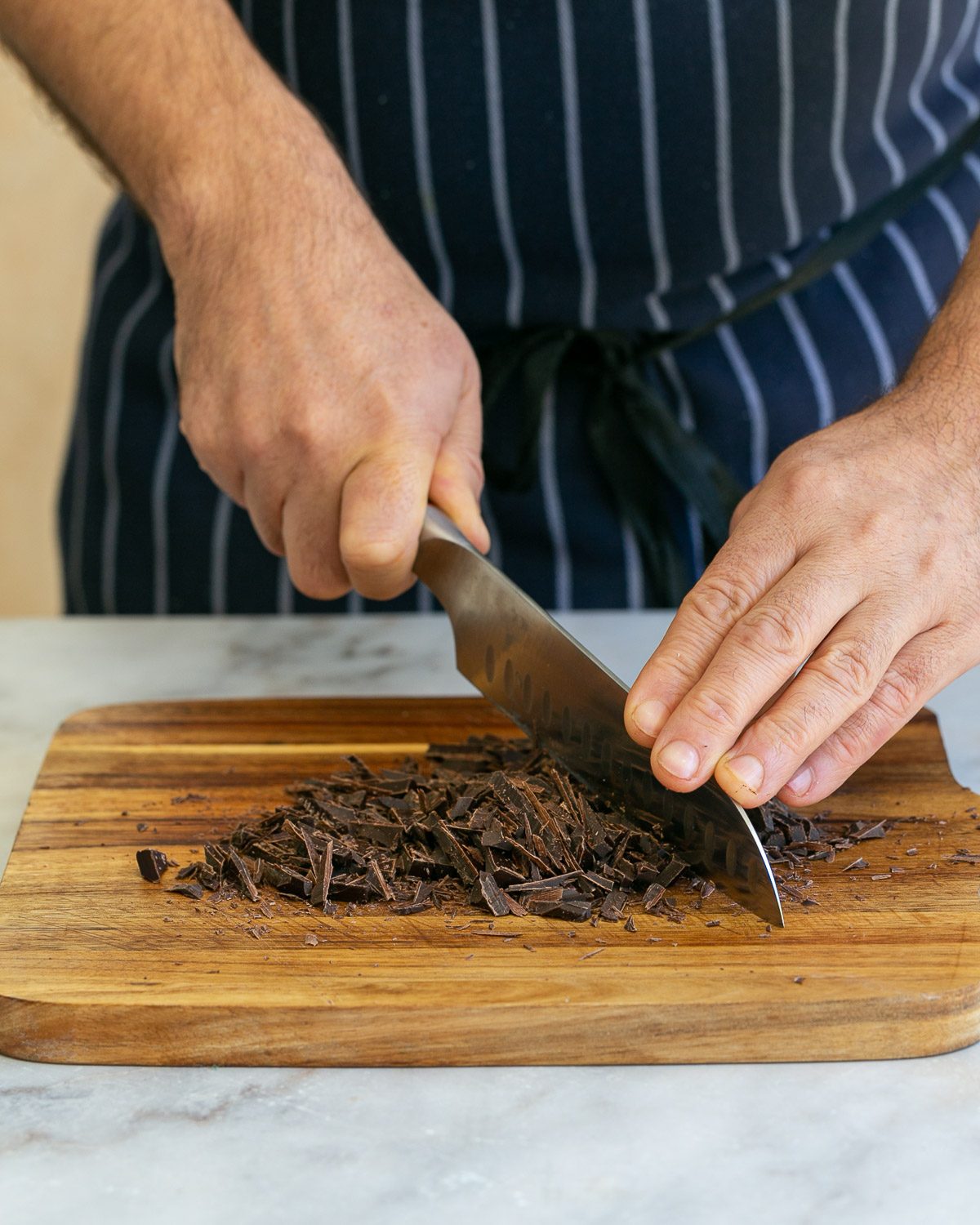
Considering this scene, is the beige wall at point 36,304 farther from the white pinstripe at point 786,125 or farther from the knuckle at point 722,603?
the knuckle at point 722,603

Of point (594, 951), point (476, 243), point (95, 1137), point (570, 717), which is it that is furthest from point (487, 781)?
point (476, 243)

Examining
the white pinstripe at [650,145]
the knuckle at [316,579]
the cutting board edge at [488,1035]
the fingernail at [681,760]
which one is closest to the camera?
the cutting board edge at [488,1035]

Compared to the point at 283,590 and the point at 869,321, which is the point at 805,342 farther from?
the point at 283,590

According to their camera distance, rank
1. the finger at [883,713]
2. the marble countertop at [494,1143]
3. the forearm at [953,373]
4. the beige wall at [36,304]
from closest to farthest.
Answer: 1. the marble countertop at [494,1143]
2. the finger at [883,713]
3. the forearm at [953,373]
4. the beige wall at [36,304]

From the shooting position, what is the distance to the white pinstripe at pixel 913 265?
2.22 metres

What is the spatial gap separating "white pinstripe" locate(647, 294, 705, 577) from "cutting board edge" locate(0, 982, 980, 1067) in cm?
111

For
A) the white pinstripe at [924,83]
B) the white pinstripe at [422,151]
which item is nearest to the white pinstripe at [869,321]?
the white pinstripe at [924,83]

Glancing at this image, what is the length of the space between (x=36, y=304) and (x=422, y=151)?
261cm

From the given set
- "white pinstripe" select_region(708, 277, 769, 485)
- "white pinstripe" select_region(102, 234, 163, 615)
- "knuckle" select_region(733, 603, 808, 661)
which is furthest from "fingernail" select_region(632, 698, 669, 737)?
"white pinstripe" select_region(102, 234, 163, 615)

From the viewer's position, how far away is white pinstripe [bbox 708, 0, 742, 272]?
198 centimetres

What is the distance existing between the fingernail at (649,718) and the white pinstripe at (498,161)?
0.97 meters

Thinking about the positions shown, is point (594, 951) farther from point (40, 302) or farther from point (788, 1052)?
point (40, 302)

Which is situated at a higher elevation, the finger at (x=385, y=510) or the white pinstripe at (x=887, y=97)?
the white pinstripe at (x=887, y=97)

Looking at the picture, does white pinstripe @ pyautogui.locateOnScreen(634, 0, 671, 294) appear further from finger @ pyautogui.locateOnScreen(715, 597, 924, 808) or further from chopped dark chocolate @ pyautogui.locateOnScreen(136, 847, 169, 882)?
chopped dark chocolate @ pyautogui.locateOnScreen(136, 847, 169, 882)
